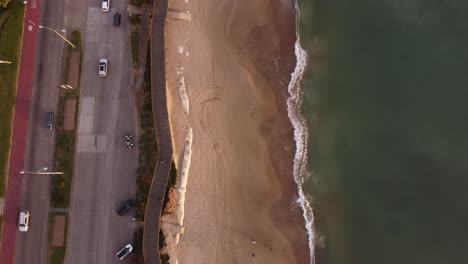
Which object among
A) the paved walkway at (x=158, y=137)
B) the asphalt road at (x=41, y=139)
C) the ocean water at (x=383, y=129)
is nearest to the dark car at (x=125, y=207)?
the paved walkway at (x=158, y=137)

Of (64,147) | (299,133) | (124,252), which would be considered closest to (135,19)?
(64,147)

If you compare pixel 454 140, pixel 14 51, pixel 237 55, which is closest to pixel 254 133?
pixel 237 55

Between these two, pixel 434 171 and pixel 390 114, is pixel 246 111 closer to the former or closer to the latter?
pixel 390 114

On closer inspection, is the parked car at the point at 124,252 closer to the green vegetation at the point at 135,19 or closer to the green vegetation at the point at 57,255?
the green vegetation at the point at 57,255

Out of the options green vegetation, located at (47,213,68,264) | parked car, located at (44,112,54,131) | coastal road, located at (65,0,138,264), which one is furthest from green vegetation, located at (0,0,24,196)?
green vegetation, located at (47,213,68,264)

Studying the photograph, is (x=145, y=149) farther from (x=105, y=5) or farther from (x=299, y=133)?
(x=299, y=133)
